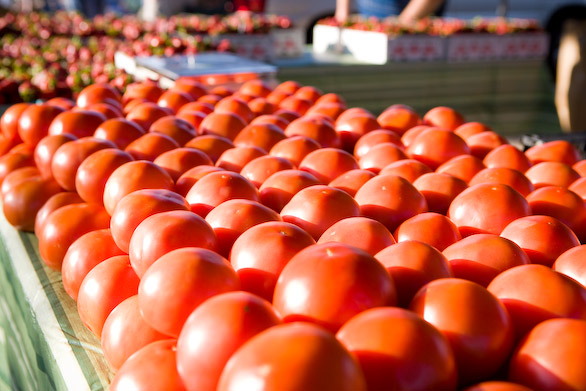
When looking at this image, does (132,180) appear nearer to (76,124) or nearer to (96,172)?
(96,172)

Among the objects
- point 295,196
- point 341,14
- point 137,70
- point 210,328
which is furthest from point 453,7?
point 210,328

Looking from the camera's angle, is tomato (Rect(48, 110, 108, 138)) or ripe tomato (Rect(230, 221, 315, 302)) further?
tomato (Rect(48, 110, 108, 138))

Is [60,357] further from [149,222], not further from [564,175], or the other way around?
[564,175]

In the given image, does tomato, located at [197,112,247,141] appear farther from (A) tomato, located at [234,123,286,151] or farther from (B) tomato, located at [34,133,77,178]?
(B) tomato, located at [34,133,77,178]

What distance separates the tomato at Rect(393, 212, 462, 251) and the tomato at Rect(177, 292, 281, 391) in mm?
395

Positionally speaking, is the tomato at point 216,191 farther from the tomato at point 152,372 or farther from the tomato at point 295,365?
the tomato at point 295,365

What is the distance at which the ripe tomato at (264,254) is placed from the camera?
88 cm

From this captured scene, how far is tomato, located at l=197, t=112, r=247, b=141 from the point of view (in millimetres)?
1741

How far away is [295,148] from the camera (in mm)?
1522

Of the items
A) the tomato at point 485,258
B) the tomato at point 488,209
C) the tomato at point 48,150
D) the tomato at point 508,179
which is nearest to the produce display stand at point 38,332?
the tomato at point 48,150

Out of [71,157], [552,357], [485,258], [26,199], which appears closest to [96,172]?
[71,157]

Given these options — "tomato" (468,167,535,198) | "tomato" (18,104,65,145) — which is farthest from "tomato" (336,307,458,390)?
"tomato" (18,104,65,145)

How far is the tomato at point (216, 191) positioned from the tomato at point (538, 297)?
0.54m

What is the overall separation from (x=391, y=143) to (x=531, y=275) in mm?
807
